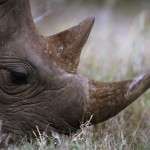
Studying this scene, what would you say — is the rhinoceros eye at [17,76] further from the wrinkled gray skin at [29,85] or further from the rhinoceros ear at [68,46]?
the rhinoceros ear at [68,46]

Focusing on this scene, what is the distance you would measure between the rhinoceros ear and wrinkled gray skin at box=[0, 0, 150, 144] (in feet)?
Result: 0.14

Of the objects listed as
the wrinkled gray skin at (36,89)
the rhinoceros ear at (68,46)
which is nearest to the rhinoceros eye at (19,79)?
the wrinkled gray skin at (36,89)

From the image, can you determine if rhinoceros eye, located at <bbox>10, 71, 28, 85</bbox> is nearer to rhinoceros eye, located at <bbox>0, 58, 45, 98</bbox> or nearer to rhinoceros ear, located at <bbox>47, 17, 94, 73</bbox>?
rhinoceros eye, located at <bbox>0, 58, 45, 98</bbox>

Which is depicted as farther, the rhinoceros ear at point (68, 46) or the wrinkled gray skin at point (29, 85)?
the rhinoceros ear at point (68, 46)

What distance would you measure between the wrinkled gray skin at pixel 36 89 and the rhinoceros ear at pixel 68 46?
4 cm

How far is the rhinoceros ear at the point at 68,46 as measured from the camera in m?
7.34

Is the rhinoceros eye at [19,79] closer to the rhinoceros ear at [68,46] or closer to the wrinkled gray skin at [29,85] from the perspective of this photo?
the wrinkled gray skin at [29,85]

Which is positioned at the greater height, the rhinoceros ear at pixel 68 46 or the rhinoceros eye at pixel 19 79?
the rhinoceros ear at pixel 68 46

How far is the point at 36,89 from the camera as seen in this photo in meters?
7.28

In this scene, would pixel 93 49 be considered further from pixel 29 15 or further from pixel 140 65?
pixel 29 15

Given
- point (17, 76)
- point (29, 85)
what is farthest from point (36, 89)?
point (17, 76)

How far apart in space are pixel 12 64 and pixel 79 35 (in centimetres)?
74

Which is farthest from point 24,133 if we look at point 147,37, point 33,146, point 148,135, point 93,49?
point 147,37

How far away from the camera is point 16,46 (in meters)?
7.23
